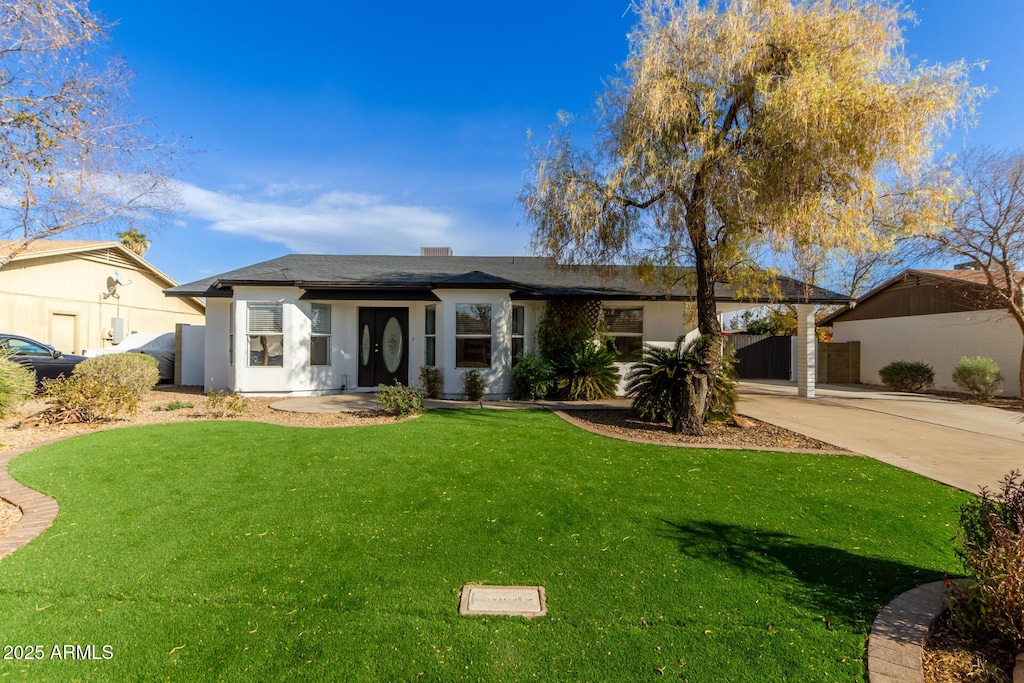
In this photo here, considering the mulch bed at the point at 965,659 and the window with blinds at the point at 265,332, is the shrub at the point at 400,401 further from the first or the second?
the mulch bed at the point at 965,659

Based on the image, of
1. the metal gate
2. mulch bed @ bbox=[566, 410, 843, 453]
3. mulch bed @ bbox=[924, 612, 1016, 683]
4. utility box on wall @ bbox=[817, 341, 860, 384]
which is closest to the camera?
mulch bed @ bbox=[924, 612, 1016, 683]

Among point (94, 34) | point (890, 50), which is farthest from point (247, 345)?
point (890, 50)

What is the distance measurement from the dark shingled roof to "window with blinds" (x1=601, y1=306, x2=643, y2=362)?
0.68 metres

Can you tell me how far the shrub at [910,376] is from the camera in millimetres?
16234

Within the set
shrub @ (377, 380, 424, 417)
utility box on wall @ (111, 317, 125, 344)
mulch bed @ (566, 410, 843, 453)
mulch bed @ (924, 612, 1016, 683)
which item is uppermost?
utility box on wall @ (111, 317, 125, 344)

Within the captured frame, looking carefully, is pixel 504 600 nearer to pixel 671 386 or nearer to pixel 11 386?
pixel 671 386

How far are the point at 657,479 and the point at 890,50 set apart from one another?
7.27 meters

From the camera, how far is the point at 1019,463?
6.55 metres

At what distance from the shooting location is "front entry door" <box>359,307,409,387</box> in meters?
12.8

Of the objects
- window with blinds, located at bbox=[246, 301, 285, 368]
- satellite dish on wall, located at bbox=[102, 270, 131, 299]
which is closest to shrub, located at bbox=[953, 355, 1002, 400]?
window with blinds, located at bbox=[246, 301, 285, 368]

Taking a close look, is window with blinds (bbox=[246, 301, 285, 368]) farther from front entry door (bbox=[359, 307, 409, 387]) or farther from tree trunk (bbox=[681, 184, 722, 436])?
tree trunk (bbox=[681, 184, 722, 436])

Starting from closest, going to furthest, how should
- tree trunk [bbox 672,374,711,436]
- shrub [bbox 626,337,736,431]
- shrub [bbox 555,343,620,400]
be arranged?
tree trunk [bbox 672,374,711,436] < shrub [bbox 626,337,736,431] < shrub [bbox 555,343,620,400]

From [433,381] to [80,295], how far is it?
55.4 ft

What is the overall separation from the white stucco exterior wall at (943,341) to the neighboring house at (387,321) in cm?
701
